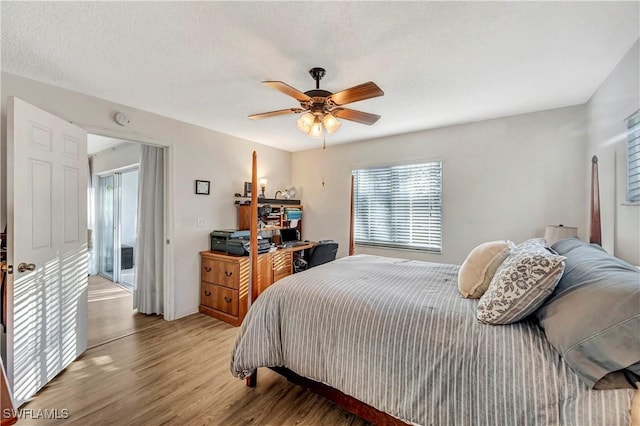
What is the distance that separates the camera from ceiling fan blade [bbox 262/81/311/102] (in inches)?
64.2

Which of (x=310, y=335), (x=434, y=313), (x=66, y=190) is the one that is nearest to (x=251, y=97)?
(x=66, y=190)

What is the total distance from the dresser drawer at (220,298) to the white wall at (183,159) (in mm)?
142

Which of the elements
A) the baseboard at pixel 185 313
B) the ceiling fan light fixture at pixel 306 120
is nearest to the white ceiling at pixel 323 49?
the ceiling fan light fixture at pixel 306 120

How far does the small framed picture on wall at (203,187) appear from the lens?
3.37 meters

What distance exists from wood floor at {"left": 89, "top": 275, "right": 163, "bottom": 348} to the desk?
0.63 m

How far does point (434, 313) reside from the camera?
136cm

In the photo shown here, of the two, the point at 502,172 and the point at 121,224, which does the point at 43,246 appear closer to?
the point at 121,224

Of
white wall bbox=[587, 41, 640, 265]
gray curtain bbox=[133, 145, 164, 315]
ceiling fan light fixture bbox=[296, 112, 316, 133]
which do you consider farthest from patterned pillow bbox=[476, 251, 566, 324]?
gray curtain bbox=[133, 145, 164, 315]

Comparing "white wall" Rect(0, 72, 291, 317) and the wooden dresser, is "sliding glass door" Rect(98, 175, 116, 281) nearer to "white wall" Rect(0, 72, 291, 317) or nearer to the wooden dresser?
"white wall" Rect(0, 72, 291, 317)

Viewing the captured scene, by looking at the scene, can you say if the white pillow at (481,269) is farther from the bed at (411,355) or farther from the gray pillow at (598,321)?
the gray pillow at (598,321)

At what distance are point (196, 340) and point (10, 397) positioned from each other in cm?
127

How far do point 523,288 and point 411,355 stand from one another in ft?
1.98

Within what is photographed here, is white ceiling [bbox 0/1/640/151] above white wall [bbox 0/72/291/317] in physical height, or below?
above

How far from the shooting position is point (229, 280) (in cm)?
313
